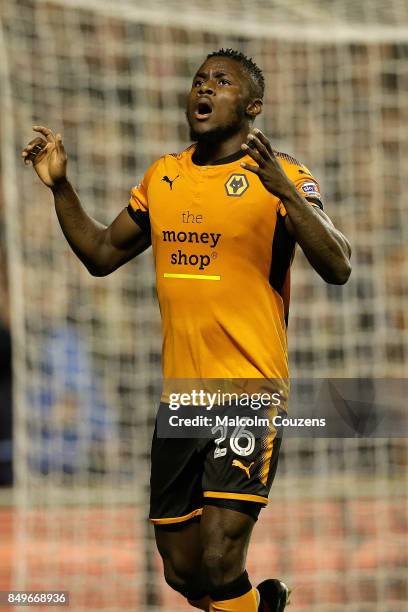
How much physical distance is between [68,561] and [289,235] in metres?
4.41

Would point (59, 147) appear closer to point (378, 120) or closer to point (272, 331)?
point (272, 331)

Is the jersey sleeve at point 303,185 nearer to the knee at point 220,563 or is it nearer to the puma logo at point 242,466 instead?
the puma logo at point 242,466

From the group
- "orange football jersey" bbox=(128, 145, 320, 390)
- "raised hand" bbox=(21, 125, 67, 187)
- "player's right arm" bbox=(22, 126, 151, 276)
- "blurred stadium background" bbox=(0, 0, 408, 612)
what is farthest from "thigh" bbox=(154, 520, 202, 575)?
"blurred stadium background" bbox=(0, 0, 408, 612)

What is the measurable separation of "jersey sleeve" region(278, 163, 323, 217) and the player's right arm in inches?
23.9

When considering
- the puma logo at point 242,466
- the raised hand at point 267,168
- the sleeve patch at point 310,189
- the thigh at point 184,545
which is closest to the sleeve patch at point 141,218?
the sleeve patch at point 310,189

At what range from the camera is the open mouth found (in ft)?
14.4

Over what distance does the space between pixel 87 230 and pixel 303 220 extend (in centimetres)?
96

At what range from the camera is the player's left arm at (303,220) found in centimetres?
402

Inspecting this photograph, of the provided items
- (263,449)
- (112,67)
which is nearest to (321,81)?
(112,67)

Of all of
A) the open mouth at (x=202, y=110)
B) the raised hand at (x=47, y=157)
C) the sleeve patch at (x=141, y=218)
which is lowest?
the sleeve patch at (x=141, y=218)

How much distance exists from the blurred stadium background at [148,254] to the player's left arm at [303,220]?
10.6 feet

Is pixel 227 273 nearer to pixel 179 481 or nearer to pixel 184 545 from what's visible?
pixel 179 481

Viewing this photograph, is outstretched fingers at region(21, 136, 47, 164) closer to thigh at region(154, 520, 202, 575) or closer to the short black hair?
the short black hair

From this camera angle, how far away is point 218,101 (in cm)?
440
